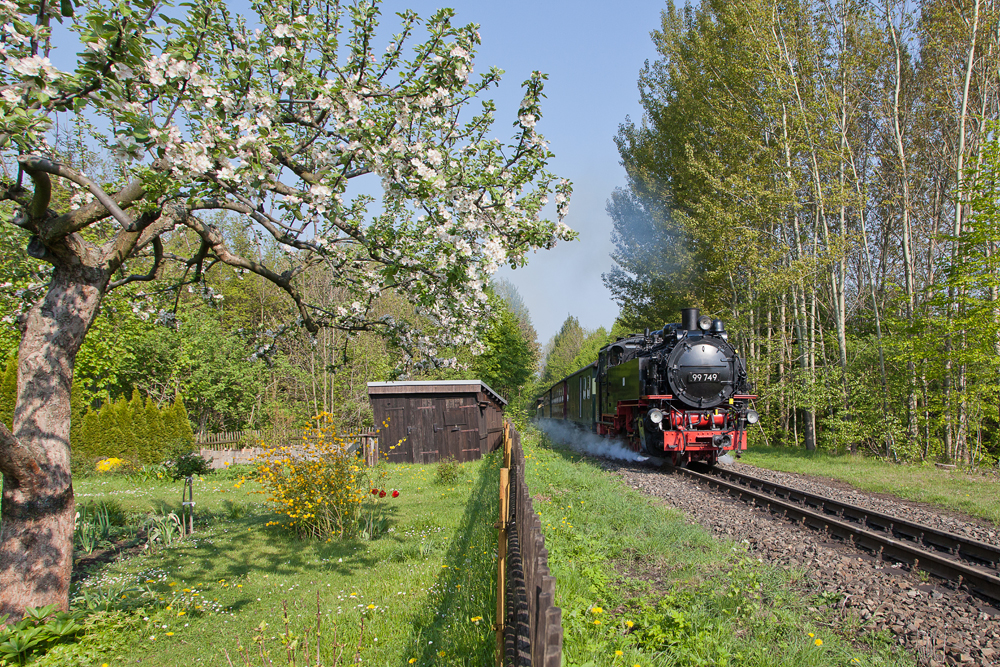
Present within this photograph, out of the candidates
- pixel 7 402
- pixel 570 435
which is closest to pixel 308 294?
pixel 7 402

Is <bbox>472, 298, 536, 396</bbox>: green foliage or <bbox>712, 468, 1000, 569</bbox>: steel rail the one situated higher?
<bbox>472, 298, 536, 396</bbox>: green foliage

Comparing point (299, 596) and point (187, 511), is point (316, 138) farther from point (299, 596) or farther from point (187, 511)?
point (187, 511)

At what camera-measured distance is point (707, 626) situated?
4.07 m

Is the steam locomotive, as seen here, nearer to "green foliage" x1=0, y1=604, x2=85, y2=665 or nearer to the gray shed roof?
the gray shed roof

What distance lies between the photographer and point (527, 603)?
2.99 metres

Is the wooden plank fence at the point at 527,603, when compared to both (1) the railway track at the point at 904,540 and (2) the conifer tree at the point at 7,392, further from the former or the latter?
(2) the conifer tree at the point at 7,392

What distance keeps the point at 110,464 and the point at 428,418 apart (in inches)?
365

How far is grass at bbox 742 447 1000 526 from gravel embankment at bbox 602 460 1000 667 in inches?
25.6

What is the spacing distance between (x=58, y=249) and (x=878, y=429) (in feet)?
58.8

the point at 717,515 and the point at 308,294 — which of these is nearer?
the point at 717,515

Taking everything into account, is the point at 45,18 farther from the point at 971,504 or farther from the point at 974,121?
the point at 974,121

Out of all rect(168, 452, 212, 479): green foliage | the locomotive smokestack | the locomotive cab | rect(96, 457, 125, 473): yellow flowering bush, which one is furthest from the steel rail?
rect(96, 457, 125, 473): yellow flowering bush

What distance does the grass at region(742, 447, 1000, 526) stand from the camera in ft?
29.6

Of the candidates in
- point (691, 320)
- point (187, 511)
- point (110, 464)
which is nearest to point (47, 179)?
point (187, 511)
